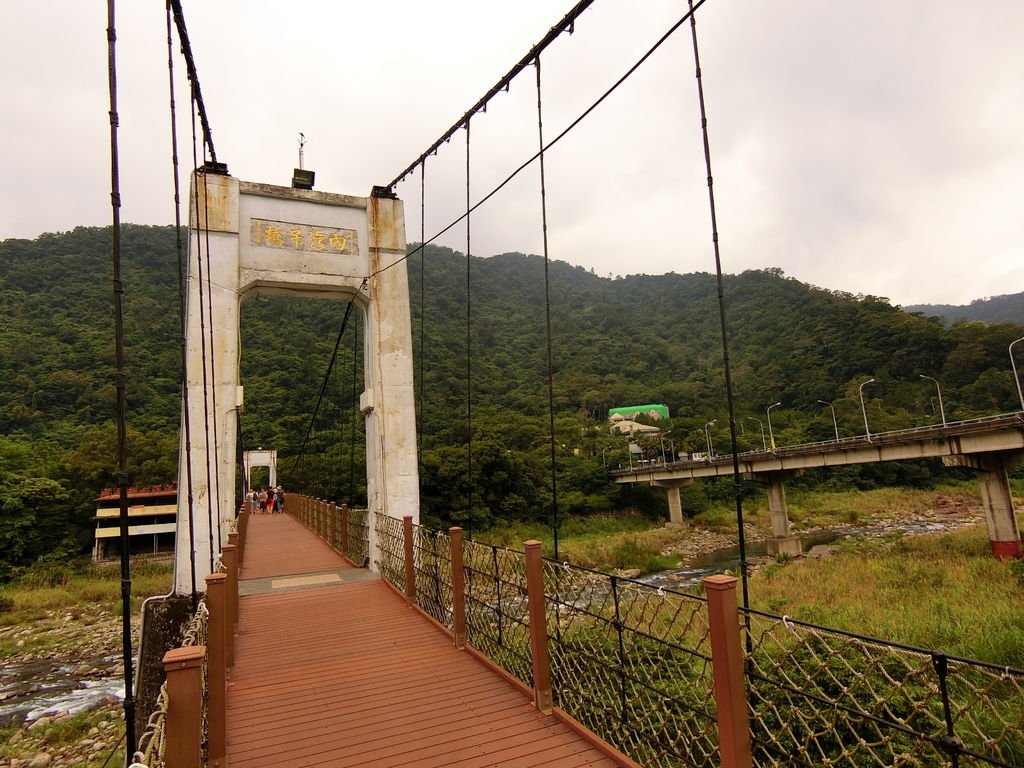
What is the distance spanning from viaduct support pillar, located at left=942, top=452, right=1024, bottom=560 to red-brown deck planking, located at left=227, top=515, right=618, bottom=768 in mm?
16908

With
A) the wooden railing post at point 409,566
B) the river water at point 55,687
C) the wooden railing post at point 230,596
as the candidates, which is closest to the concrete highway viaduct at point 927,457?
the river water at point 55,687

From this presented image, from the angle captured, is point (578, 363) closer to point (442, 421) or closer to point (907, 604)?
point (442, 421)

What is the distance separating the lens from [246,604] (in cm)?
680

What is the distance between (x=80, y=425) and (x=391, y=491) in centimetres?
3036

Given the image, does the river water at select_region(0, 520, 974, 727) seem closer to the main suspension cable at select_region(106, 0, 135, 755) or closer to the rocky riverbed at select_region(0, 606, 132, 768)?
the rocky riverbed at select_region(0, 606, 132, 768)

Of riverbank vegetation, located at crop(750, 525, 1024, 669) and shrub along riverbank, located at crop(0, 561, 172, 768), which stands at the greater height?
riverbank vegetation, located at crop(750, 525, 1024, 669)

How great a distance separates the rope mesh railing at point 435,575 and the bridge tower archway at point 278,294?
234 centimetres

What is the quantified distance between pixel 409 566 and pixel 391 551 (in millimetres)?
1122

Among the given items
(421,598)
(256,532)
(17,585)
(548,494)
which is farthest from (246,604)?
(548,494)

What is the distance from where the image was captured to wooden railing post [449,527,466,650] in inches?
191

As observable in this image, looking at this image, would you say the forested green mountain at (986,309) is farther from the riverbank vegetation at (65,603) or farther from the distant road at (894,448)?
the riverbank vegetation at (65,603)

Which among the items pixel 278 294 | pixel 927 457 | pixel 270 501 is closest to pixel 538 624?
pixel 278 294

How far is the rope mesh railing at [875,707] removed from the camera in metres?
1.76

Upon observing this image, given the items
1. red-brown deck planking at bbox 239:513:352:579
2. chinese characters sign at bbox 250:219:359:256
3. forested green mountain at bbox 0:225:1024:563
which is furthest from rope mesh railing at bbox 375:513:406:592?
forested green mountain at bbox 0:225:1024:563
